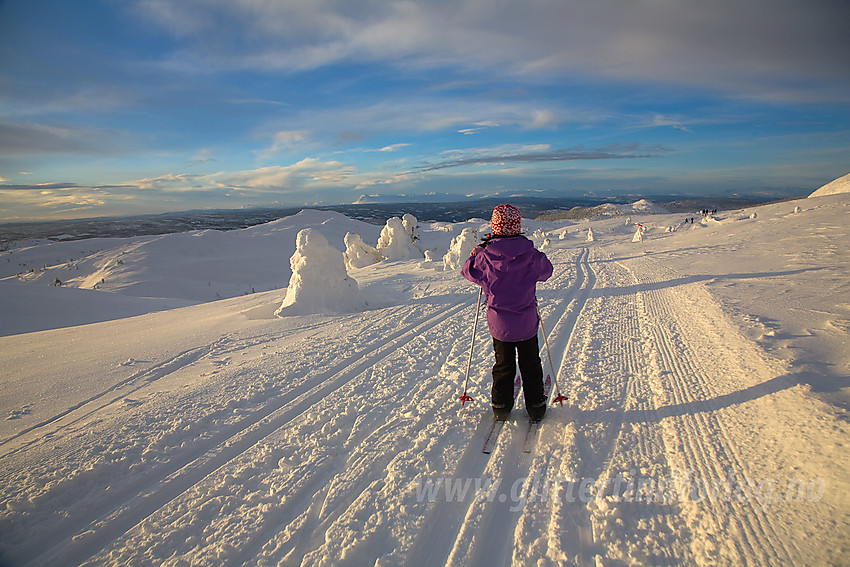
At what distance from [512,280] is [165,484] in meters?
3.27

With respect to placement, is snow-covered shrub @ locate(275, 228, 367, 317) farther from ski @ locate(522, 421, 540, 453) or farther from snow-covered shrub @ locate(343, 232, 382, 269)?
snow-covered shrub @ locate(343, 232, 382, 269)

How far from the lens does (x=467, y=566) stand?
6.95 feet

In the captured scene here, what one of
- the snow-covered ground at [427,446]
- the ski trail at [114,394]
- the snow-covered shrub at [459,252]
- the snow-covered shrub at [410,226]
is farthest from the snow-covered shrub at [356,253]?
the ski trail at [114,394]

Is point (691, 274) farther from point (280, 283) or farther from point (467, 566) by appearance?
point (280, 283)

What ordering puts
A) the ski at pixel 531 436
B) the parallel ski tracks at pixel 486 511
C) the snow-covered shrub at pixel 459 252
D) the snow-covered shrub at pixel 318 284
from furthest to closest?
the snow-covered shrub at pixel 459 252 → the snow-covered shrub at pixel 318 284 → the ski at pixel 531 436 → the parallel ski tracks at pixel 486 511

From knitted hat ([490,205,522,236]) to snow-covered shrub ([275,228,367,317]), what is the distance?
18.0ft

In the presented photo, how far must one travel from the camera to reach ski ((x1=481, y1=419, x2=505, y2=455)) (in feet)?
10.2

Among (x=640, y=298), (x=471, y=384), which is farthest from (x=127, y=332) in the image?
(x=640, y=298)

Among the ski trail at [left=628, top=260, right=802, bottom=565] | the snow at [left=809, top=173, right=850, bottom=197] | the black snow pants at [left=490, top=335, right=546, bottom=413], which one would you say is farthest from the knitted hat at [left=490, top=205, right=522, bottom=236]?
the snow at [left=809, top=173, right=850, bottom=197]

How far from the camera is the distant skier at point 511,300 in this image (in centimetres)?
331

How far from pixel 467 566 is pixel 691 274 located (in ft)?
35.0

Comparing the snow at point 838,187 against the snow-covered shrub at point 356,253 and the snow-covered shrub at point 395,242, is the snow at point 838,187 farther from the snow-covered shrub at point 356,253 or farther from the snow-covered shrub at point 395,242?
the snow-covered shrub at point 356,253

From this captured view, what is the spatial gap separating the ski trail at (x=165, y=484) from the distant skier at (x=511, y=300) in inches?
81.2

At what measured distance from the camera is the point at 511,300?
3344 millimetres
